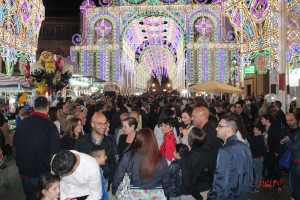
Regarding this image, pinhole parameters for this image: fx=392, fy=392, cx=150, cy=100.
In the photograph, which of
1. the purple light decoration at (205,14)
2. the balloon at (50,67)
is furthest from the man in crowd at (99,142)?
the purple light decoration at (205,14)

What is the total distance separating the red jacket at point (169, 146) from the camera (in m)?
6.66

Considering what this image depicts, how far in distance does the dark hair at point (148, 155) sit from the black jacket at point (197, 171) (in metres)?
0.52

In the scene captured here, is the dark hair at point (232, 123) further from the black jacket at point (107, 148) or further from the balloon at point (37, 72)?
the balloon at point (37, 72)

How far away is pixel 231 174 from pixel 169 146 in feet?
7.55

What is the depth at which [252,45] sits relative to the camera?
21.9 meters

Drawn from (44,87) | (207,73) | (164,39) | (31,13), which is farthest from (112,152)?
(164,39)

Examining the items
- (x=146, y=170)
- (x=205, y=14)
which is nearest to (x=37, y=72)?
(x=146, y=170)

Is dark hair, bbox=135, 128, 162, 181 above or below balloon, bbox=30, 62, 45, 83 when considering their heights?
below

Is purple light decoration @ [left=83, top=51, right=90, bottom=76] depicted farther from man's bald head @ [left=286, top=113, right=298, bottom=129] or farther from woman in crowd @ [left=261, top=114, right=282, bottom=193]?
man's bald head @ [left=286, top=113, right=298, bottom=129]

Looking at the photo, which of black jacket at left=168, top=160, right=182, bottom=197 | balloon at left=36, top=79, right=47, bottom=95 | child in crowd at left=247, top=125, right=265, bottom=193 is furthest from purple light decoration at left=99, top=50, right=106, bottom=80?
black jacket at left=168, top=160, right=182, bottom=197

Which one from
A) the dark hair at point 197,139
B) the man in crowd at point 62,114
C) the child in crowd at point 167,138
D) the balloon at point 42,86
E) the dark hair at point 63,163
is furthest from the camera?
the balloon at point 42,86

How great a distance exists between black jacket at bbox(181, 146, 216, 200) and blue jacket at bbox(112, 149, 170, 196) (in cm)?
40

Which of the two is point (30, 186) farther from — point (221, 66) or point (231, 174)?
point (221, 66)

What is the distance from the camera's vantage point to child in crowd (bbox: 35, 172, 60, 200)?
3.96m
